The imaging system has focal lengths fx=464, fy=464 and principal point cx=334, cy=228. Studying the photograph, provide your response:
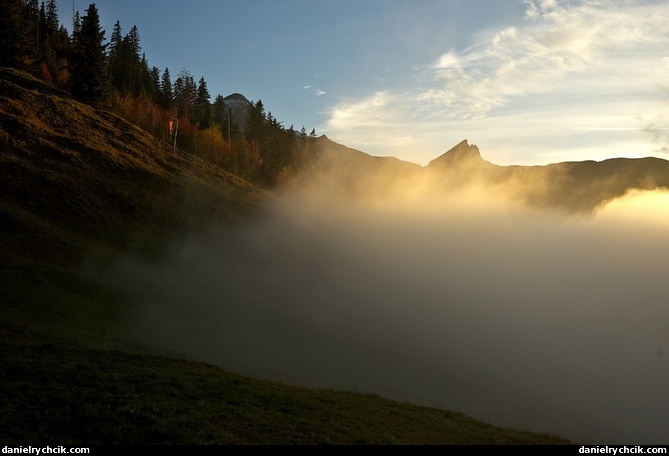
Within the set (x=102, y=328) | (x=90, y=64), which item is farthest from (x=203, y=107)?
(x=102, y=328)

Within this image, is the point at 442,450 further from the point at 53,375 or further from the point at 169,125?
the point at 169,125

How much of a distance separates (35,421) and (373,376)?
33876 millimetres

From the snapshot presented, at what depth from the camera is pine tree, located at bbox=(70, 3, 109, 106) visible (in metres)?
88.4

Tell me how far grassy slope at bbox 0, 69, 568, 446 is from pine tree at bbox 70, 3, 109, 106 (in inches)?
233

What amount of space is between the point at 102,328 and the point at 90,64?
72783 millimetres

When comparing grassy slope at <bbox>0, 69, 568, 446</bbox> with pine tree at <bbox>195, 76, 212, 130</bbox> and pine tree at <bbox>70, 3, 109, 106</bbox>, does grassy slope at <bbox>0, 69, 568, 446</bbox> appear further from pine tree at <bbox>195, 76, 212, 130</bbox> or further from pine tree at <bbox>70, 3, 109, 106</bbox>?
pine tree at <bbox>195, 76, 212, 130</bbox>

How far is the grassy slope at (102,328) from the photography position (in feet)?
50.0


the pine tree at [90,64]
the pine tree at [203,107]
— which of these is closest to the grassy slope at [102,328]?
the pine tree at [90,64]

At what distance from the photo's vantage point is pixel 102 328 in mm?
34938

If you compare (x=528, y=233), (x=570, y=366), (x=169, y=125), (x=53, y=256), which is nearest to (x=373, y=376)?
(x=53, y=256)

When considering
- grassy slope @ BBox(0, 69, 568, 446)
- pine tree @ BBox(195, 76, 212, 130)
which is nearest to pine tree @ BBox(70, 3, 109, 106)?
grassy slope @ BBox(0, 69, 568, 446)

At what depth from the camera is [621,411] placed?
5634 centimetres

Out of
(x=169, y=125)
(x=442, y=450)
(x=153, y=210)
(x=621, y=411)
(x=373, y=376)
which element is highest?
(x=169, y=125)

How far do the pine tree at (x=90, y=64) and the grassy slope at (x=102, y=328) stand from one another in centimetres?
592
